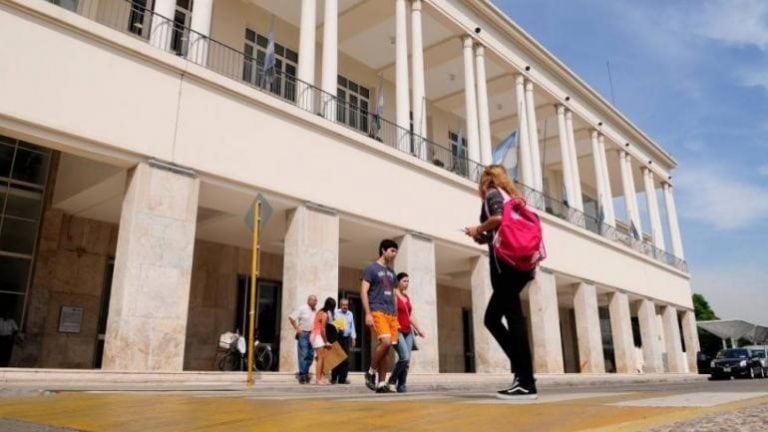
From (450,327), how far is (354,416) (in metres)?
21.4

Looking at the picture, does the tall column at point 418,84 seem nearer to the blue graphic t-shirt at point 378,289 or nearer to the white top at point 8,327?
the blue graphic t-shirt at point 378,289

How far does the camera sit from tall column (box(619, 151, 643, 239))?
94.5 ft

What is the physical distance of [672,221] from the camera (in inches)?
1348

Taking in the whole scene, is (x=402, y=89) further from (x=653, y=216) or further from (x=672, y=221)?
(x=672, y=221)

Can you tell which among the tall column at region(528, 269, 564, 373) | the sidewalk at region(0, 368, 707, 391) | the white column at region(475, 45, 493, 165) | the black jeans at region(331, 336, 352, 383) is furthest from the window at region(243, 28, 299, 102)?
the tall column at region(528, 269, 564, 373)

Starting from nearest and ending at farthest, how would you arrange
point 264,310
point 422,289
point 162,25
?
point 162,25
point 422,289
point 264,310

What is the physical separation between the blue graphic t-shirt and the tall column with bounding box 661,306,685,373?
27013mm

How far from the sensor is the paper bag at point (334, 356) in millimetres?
9727

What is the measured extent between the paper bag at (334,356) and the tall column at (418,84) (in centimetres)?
856

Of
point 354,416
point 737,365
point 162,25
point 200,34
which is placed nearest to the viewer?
point 354,416

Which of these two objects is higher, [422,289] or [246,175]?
[246,175]

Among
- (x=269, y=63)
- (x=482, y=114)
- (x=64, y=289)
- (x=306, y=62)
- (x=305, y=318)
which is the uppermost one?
(x=482, y=114)

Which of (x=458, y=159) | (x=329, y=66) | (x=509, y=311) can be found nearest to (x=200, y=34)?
(x=329, y=66)

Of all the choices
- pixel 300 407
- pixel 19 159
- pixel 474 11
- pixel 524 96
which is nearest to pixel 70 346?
pixel 19 159
